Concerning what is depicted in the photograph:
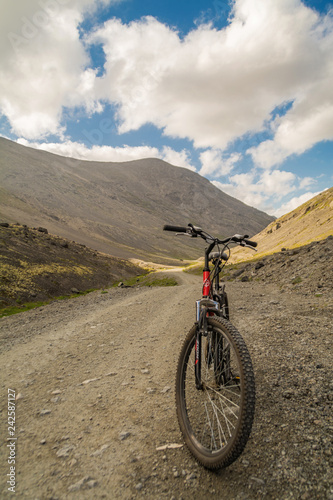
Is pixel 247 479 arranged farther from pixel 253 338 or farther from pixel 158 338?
pixel 158 338

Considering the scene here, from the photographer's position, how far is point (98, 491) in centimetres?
310

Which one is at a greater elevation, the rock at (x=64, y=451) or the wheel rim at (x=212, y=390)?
the wheel rim at (x=212, y=390)

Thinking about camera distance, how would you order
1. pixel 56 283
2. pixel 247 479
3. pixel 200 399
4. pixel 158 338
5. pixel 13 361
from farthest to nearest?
1. pixel 56 283
2. pixel 158 338
3. pixel 13 361
4. pixel 200 399
5. pixel 247 479

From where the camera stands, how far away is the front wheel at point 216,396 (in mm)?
2793

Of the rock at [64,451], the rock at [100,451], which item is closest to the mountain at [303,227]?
the rock at [100,451]

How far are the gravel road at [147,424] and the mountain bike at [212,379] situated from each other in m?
0.32

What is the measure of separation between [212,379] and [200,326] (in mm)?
1090

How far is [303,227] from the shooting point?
184 feet

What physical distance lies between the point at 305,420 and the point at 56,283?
33.4m

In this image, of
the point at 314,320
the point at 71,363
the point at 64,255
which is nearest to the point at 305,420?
the point at 314,320

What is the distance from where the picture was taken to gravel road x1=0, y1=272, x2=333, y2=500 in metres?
3.07

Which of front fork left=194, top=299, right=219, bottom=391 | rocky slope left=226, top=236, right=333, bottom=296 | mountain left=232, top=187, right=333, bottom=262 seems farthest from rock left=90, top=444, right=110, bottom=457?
mountain left=232, top=187, right=333, bottom=262

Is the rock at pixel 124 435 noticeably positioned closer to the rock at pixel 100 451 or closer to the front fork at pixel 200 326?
the rock at pixel 100 451

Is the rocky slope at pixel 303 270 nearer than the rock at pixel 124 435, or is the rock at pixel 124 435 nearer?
the rock at pixel 124 435
